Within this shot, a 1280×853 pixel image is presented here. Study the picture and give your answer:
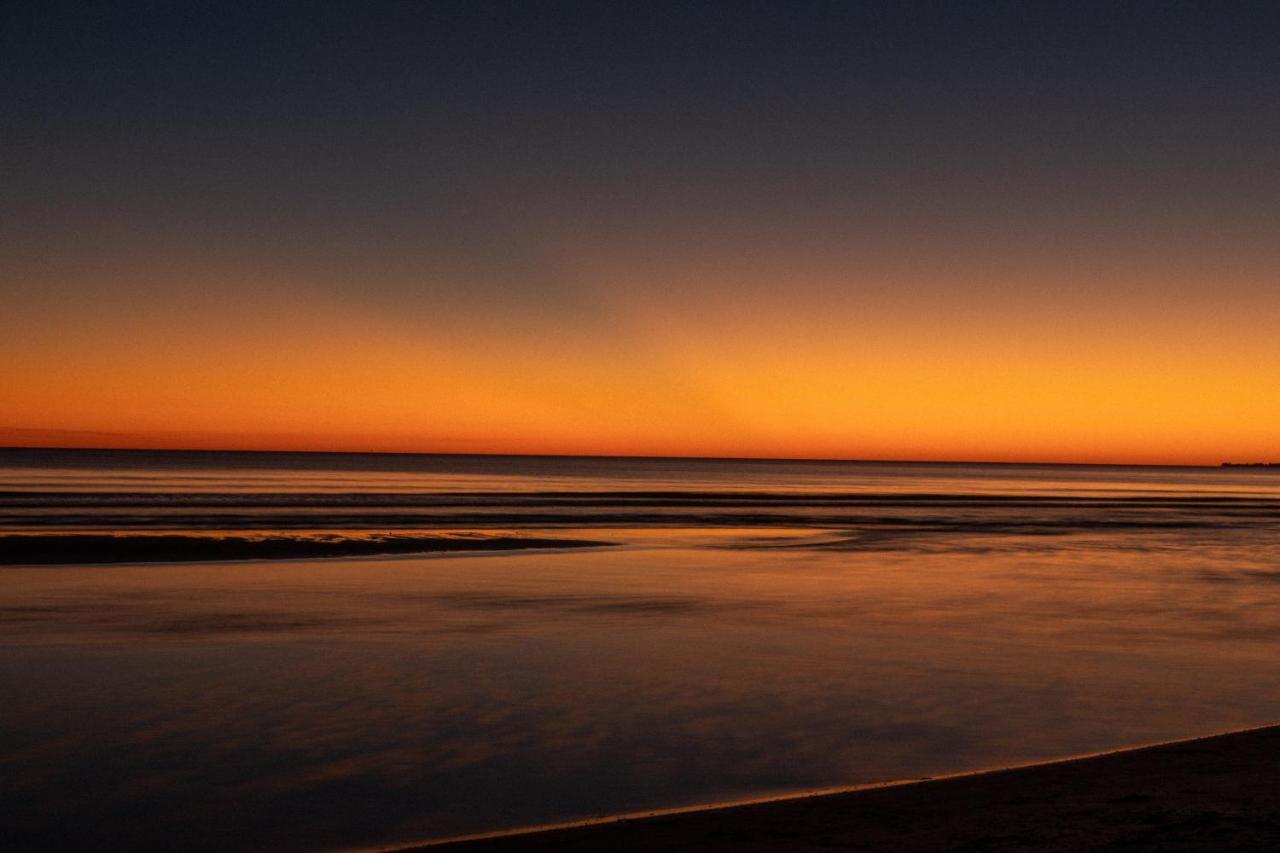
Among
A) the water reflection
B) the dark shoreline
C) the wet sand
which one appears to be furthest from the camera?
the dark shoreline

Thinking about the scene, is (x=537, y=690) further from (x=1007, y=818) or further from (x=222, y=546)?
(x=222, y=546)

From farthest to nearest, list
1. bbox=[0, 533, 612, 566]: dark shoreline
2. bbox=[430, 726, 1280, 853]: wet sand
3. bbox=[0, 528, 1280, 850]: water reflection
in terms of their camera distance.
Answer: bbox=[0, 533, 612, 566]: dark shoreline < bbox=[0, 528, 1280, 850]: water reflection < bbox=[430, 726, 1280, 853]: wet sand

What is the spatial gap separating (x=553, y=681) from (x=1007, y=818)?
5.93 metres

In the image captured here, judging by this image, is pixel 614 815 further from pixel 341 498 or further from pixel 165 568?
pixel 341 498

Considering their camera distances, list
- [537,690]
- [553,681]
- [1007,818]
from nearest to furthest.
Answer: [1007,818] < [537,690] < [553,681]

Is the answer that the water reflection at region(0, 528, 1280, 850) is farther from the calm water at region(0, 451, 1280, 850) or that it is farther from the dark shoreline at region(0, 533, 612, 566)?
the dark shoreline at region(0, 533, 612, 566)

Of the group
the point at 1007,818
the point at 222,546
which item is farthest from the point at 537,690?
the point at 222,546

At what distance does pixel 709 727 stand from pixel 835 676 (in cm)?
279

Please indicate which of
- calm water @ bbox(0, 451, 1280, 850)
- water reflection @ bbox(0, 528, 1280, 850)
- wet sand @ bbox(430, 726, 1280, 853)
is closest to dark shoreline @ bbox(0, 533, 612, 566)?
calm water @ bbox(0, 451, 1280, 850)

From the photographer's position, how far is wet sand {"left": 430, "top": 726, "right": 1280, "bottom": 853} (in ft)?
21.7

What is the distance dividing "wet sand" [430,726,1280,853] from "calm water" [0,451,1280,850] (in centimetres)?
52

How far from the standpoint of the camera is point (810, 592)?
813 inches

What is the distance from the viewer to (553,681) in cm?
1212

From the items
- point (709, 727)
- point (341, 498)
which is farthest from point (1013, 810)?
point (341, 498)
